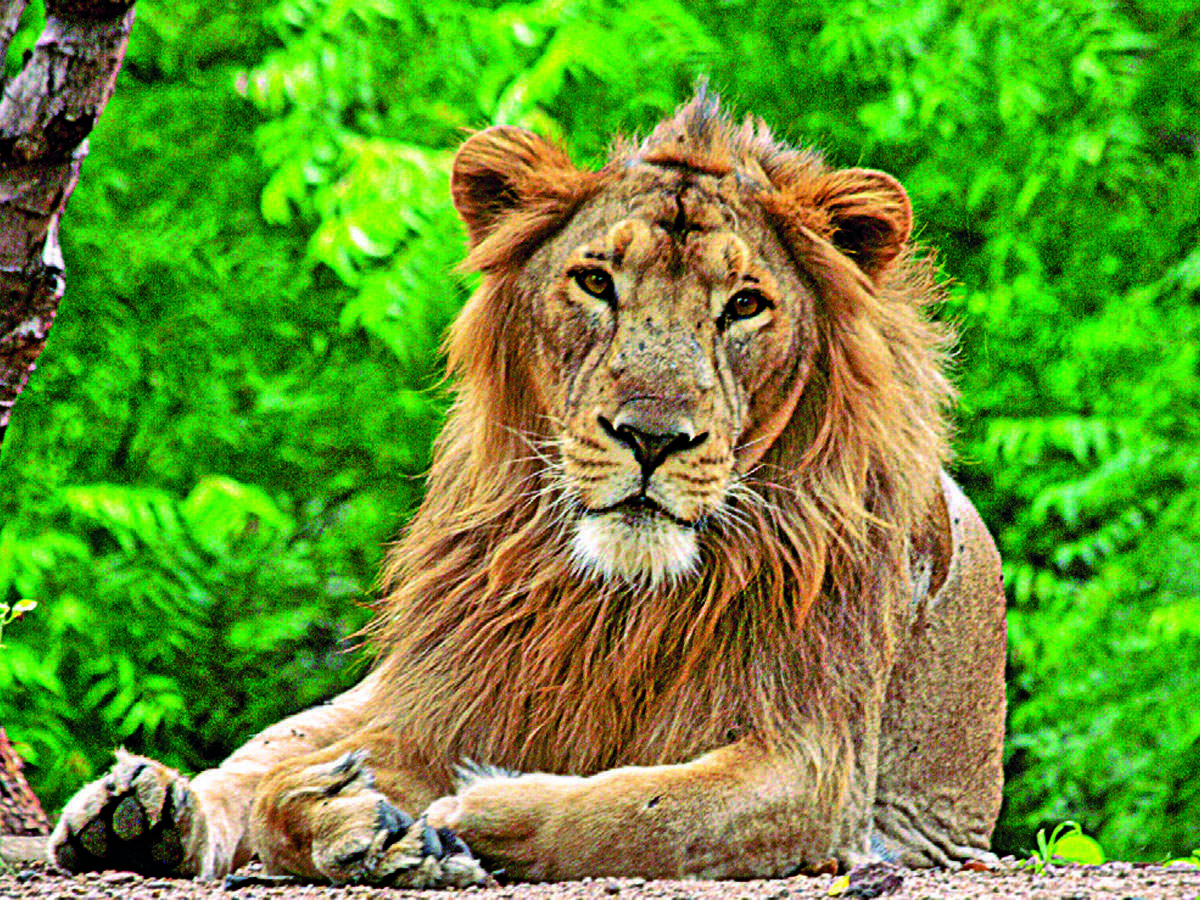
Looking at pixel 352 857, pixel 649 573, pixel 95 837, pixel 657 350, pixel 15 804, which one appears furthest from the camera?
pixel 15 804

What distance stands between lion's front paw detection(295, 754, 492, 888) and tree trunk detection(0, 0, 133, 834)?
106cm

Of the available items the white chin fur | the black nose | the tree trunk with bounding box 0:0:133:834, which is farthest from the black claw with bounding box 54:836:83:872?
the black nose

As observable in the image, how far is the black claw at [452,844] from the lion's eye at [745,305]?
1191 mm

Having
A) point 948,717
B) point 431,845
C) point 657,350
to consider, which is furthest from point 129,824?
point 948,717

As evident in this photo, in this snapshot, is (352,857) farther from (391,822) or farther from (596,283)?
(596,283)

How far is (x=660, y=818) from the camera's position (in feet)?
10.8

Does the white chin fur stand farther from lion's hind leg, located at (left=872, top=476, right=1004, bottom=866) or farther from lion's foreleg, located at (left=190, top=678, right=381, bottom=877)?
lion's foreleg, located at (left=190, top=678, right=381, bottom=877)

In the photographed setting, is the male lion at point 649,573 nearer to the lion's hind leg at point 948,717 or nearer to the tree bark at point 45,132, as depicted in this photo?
the lion's hind leg at point 948,717

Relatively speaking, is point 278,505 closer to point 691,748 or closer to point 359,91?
point 359,91

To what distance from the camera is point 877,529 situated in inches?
151

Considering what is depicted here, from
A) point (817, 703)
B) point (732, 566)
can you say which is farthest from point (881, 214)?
point (817, 703)

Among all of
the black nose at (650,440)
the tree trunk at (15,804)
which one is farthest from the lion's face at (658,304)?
the tree trunk at (15,804)

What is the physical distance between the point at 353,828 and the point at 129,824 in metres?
0.48

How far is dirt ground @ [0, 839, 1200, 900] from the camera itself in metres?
2.94
